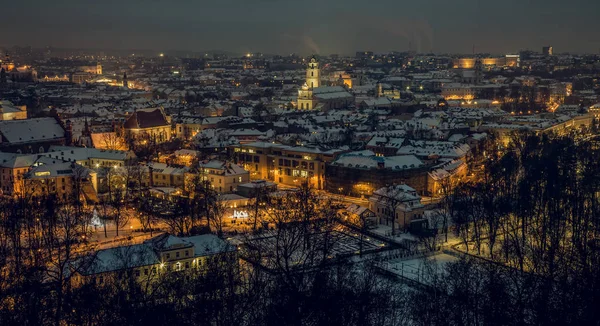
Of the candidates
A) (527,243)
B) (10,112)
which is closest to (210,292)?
(527,243)

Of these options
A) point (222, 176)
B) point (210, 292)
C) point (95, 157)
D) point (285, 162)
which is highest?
point (95, 157)

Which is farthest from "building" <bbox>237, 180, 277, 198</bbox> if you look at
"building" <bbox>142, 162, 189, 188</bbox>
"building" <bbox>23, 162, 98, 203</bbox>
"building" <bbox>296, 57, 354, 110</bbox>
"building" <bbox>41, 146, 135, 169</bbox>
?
"building" <bbox>296, 57, 354, 110</bbox>

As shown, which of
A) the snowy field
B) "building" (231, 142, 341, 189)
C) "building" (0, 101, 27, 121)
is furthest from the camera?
"building" (0, 101, 27, 121)

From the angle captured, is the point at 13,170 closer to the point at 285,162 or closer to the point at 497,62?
the point at 285,162

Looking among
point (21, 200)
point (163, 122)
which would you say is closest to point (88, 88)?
point (163, 122)

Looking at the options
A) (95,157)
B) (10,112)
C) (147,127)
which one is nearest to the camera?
(95,157)

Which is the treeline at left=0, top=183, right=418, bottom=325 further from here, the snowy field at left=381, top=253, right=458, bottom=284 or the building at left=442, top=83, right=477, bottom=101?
the building at left=442, top=83, right=477, bottom=101
